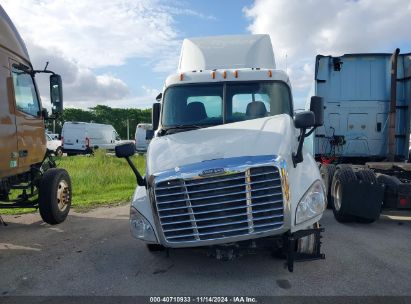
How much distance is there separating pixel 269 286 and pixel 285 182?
1.18 meters

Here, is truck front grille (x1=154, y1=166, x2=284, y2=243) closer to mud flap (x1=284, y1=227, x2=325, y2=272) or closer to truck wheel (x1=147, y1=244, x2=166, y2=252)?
mud flap (x1=284, y1=227, x2=325, y2=272)

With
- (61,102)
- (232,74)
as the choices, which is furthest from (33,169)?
(232,74)

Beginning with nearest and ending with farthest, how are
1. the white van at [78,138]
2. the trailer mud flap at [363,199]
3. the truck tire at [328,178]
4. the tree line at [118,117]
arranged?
the trailer mud flap at [363,199] → the truck tire at [328,178] → the white van at [78,138] → the tree line at [118,117]

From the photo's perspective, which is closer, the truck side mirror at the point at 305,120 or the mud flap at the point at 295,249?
the mud flap at the point at 295,249

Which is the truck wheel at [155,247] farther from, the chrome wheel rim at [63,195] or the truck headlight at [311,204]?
the chrome wheel rim at [63,195]

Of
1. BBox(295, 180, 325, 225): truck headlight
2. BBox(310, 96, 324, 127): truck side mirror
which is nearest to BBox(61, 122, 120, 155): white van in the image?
BBox(310, 96, 324, 127): truck side mirror

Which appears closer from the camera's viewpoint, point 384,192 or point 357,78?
point 384,192

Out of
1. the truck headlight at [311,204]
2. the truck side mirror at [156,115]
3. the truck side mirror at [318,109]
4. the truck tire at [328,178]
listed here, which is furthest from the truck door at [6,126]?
the truck tire at [328,178]

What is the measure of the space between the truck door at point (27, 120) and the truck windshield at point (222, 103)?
2626mm

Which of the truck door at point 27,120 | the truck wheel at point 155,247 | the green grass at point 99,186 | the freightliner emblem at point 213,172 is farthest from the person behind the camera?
the green grass at point 99,186

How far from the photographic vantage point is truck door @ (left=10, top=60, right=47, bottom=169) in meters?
6.62

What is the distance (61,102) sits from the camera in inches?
315

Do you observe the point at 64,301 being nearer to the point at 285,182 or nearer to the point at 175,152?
the point at 175,152

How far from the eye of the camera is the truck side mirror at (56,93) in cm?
778
